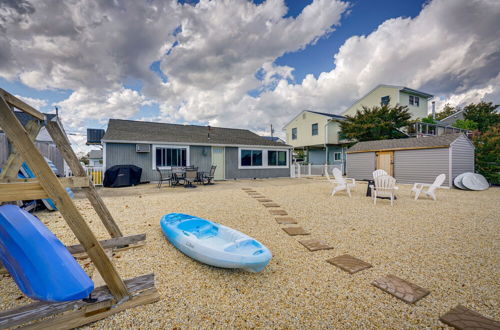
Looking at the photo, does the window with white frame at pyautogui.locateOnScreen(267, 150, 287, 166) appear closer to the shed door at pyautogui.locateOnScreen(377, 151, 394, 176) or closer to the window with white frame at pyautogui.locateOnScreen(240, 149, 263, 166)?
the window with white frame at pyautogui.locateOnScreen(240, 149, 263, 166)

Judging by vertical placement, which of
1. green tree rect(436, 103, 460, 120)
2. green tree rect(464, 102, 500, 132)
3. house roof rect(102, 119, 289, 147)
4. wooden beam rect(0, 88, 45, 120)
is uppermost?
green tree rect(436, 103, 460, 120)

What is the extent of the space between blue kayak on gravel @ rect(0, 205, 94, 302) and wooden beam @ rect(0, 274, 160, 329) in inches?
9.7

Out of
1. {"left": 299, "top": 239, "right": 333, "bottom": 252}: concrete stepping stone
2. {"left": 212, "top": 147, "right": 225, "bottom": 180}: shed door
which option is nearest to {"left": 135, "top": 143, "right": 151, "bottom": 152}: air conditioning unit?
{"left": 212, "top": 147, "right": 225, "bottom": 180}: shed door

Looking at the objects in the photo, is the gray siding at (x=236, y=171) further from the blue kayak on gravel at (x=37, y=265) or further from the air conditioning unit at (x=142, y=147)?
the blue kayak on gravel at (x=37, y=265)

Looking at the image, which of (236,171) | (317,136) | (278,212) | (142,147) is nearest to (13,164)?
(278,212)

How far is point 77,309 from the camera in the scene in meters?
1.64

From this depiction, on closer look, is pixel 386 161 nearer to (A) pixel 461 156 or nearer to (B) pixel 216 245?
(A) pixel 461 156

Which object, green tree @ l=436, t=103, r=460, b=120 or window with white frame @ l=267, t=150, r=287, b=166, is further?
green tree @ l=436, t=103, r=460, b=120

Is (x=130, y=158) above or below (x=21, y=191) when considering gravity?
above

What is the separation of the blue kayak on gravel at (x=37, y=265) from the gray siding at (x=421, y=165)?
1445 centimetres

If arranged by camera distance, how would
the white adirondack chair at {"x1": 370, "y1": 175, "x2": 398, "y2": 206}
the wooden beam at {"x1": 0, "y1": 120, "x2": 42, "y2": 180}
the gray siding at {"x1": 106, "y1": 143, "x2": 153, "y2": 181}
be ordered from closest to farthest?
the wooden beam at {"x1": 0, "y1": 120, "x2": 42, "y2": 180} → the white adirondack chair at {"x1": 370, "y1": 175, "x2": 398, "y2": 206} → the gray siding at {"x1": 106, "y1": 143, "x2": 153, "y2": 181}

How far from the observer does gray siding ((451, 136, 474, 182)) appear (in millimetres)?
10414

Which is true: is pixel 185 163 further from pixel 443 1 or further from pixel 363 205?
pixel 443 1

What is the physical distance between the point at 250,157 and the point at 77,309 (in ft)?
42.7
